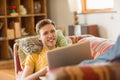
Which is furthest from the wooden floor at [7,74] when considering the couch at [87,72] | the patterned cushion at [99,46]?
the couch at [87,72]

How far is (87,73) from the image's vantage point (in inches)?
30.1

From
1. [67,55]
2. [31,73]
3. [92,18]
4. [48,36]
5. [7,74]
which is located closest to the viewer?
[67,55]

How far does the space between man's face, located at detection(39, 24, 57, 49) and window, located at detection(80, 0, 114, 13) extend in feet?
6.79

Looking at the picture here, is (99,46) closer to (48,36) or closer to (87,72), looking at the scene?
(48,36)

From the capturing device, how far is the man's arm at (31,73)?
2029 millimetres

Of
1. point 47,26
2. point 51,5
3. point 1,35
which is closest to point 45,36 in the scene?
point 47,26

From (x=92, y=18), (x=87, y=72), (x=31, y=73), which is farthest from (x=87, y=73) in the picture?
(x=92, y=18)

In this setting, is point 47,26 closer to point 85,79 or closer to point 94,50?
point 94,50

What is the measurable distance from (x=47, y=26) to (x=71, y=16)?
8.48 ft

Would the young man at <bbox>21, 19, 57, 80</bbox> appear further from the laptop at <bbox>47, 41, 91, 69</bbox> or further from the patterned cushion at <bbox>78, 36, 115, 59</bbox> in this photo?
the laptop at <bbox>47, 41, 91, 69</bbox>

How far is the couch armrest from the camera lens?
0.73 meters

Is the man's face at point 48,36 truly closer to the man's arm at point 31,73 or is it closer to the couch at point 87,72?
the man's arm at point 31,73

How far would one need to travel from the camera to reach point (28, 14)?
191 inches

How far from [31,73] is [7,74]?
2.08 m
